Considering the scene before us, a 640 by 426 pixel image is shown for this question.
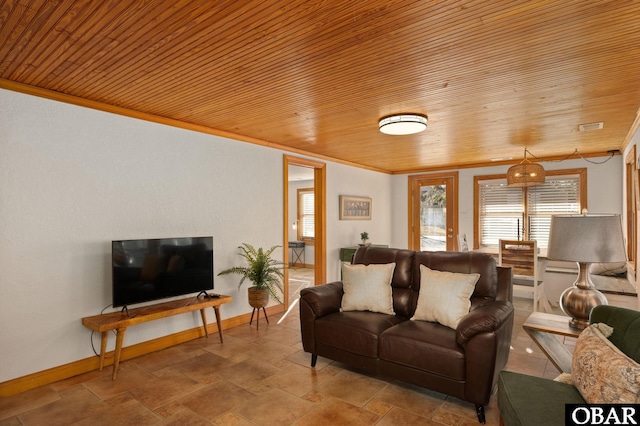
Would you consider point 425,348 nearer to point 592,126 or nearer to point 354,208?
point 592,126

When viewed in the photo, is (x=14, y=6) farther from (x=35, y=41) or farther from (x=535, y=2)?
(x=535, y=2)

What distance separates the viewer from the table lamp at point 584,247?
2.36 m

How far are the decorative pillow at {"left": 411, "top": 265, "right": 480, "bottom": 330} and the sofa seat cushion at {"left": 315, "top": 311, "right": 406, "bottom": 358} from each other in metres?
0.30

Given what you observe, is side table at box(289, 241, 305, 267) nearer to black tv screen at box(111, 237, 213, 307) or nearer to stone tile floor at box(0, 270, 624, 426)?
black tv screen at box(111, 237, 213, 307)

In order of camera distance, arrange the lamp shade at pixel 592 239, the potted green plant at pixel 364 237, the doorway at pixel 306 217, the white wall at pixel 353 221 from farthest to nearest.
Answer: the potted green plant at pixel 364 237 → the white wall at pixel 353 221 → the doorway at pixel 306 217 → the lamp shade at pixel 592 239

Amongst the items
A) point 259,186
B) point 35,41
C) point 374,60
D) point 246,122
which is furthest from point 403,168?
point 35,41

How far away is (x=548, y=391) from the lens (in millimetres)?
1810

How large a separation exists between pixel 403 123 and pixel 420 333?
203 cm

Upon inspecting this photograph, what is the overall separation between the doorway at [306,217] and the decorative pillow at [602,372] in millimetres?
3772

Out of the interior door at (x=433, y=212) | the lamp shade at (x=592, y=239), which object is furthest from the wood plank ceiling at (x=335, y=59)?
the interior door at (x=433, y=212)

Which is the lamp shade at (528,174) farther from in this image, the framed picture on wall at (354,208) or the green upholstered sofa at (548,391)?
A: the green upholstered sofa at (548,391)

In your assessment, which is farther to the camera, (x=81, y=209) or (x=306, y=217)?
(x=306, y=217)

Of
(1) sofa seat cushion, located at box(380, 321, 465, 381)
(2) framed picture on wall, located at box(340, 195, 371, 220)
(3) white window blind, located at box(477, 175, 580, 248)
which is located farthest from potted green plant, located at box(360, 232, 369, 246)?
(1) sofa seat cushion, located at box(380, 321, 465, 381)

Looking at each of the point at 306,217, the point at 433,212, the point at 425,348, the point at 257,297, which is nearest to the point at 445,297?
the point at 425,348
